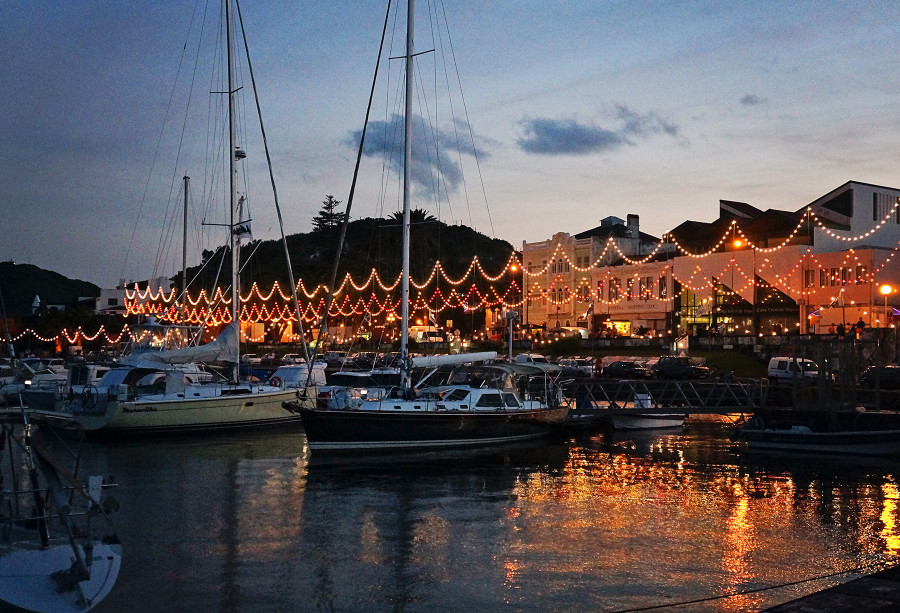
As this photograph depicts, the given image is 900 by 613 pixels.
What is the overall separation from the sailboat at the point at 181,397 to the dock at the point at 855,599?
25.8 metres

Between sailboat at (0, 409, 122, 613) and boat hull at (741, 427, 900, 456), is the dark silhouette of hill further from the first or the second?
sailboat at (0, 409, 122, 613)

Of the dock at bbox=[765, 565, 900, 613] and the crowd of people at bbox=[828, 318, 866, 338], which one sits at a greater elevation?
the crowd of people at bbox=[828, 318, 866, 338]

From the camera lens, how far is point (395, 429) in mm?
32500

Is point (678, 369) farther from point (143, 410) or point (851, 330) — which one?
point (143, 410)

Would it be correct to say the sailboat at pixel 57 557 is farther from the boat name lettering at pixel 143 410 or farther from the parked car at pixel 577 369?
the parked car at pixel 577 369

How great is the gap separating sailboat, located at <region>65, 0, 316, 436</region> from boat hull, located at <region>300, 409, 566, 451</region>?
15.6ft

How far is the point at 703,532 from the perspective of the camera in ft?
66.8

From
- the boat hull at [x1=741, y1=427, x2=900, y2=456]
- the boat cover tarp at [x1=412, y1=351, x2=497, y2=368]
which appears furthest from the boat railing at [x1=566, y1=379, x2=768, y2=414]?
the boat cover tarp at [x1=412, y1=351, x2=497, y2=368]

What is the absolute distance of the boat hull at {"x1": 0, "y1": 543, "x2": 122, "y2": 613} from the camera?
39.6ft

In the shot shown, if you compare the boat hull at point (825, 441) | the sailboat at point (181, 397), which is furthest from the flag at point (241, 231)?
the boat hull at point (825, 441)

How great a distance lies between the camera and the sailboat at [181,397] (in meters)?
37.2

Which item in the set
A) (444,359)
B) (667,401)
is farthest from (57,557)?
(667,401)

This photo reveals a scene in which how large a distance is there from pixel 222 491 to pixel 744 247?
59.9 m

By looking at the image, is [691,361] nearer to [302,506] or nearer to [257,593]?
[302,506]
